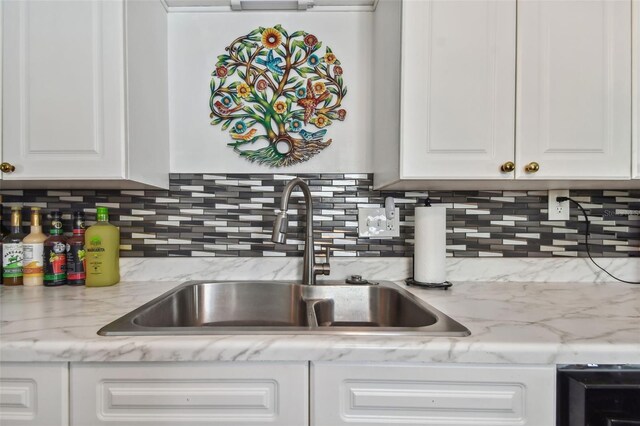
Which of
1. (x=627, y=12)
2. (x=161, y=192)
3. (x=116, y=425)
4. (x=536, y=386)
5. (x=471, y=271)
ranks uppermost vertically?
(x=627, y=12)

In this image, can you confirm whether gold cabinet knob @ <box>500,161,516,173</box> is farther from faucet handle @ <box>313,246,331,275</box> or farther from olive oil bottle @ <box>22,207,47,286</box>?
olive oil bottle @ <box>22,207,47,286</box>

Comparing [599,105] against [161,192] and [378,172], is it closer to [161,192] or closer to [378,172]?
[378,172]

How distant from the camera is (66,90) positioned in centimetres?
105

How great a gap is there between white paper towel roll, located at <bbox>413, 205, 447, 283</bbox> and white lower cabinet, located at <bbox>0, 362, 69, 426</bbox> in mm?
1046

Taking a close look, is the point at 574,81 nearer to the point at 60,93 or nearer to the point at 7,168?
the point at 60,93

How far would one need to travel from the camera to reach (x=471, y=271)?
1319mm

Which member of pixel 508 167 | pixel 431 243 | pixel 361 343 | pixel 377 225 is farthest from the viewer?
pixel 377 225

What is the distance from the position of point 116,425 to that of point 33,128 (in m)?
0.93

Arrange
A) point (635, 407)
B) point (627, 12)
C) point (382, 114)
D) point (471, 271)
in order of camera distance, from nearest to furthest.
Result: 1. point (635, 407)
2. point (627, 12)
3. point (382, 114)
4. point (471, 271)

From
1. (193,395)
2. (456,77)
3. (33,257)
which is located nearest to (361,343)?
(193,395)

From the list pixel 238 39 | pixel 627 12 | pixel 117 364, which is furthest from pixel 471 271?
pixel 238 39

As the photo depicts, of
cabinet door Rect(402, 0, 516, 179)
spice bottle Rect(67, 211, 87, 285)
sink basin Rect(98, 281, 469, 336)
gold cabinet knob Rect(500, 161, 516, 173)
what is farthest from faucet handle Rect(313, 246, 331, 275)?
spice bottle Rect(67, 211, 87, 285)

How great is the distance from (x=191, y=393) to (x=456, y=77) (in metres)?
1.11

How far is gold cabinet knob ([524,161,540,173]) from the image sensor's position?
1.03m
